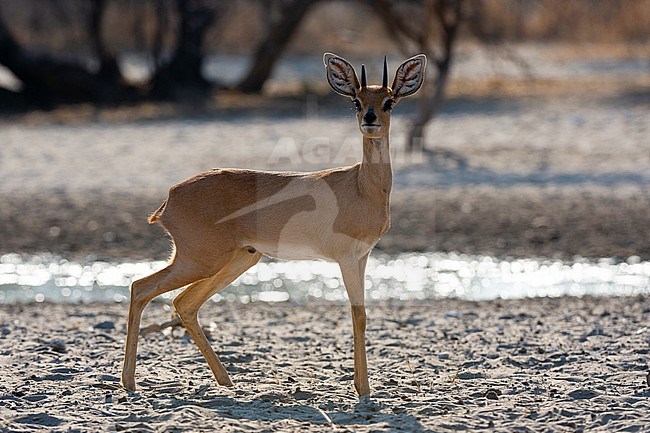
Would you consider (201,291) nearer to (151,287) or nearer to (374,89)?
(151,287)

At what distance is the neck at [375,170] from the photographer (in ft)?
19.6

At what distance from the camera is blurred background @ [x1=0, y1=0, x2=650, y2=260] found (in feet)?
38.2

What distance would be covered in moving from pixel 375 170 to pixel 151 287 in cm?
143

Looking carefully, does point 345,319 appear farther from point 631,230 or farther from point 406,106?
point 406,106

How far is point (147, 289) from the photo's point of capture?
20.2ft

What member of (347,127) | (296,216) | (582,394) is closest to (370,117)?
(296,216)

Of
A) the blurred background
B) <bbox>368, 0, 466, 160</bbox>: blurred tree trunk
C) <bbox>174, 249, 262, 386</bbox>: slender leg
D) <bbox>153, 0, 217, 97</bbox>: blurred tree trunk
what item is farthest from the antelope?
<bbox>153, 0, 217, 97</bbox>: blurred tree trunk

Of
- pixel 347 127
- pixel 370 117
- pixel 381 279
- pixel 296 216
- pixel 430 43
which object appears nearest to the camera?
pixel 370 117

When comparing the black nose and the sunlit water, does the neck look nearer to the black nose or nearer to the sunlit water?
the black nose

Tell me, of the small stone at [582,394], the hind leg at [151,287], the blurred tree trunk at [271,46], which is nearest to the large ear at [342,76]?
the hind leg at [151,287]

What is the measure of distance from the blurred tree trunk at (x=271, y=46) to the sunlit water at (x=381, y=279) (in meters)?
10.8

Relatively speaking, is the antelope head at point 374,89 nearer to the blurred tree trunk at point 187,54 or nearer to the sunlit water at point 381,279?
the sunlit water at point 381,279

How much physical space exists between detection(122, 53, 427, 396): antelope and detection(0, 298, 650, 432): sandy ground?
338 mm

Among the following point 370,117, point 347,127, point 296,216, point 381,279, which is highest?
point 347,127
